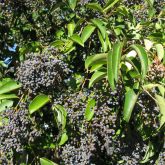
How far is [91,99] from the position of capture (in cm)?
152

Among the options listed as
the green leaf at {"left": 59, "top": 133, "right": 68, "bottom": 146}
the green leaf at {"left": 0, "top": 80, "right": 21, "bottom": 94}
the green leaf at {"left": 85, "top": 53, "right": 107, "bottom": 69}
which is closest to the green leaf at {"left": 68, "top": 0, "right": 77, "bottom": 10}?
the green leaf at {"left": 85, "top": 53, "right": 107, "bottom": 69}

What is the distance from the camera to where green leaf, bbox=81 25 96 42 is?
5.24ft

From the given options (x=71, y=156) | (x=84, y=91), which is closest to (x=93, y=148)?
(x=71, y=156)

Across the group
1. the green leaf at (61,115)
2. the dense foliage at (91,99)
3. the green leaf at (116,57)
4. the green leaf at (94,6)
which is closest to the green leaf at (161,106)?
the dense foliage at (91,99)

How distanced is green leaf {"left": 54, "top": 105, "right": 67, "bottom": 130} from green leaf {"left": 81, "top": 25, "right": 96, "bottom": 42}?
0.83 feet

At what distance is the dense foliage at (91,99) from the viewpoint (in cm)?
147

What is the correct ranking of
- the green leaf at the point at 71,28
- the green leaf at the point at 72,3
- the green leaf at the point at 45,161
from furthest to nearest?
the green leaf at the point at 71,28, the green leaf at the point at 72,3, the green leaf at the point at 45,161

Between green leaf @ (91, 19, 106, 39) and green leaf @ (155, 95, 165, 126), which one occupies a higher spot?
green leaf @ (91, 19, 106, 39)

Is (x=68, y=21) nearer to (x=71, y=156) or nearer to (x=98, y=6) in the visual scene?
(x=98, y=6)

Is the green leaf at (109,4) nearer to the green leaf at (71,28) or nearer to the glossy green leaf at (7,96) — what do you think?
the green leaf at (71,28)

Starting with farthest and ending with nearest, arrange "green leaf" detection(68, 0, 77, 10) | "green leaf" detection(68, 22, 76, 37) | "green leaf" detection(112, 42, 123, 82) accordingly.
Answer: "green leaf" detection(68, 22, 76, 37)
"green leaf" detection(68, 0, 77, 10)
"green leaf" detection(112, 42, 123, 82)

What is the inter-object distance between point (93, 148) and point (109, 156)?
16cm

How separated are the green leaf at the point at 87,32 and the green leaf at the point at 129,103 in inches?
10.7

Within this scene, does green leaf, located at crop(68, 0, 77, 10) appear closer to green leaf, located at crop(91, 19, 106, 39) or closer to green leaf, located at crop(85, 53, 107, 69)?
green leaf, located at crop(91, 19, 106, 39)
